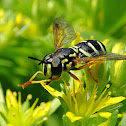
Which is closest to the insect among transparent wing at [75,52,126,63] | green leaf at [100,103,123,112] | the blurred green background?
transparent wing at [75,52,126,63]

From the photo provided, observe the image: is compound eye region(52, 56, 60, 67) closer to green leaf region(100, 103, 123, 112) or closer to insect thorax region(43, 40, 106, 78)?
insect thorax region(43, 40, 106, 78)

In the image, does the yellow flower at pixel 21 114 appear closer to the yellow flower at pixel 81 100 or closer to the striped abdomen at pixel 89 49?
the yellow flower at pixel 81 100

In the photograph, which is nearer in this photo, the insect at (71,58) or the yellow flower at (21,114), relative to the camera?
the insect at (71,58)

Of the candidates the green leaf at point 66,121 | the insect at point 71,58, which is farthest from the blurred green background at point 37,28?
the green leaf at point 66,121

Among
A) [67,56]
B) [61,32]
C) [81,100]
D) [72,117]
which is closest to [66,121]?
[72,117]

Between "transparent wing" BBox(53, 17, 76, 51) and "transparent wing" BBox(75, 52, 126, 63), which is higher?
"transparent wing" BBox(53, 17, 76, 51)

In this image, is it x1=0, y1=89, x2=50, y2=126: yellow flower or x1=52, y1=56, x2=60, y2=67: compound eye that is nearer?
x1=52, y1=56, x2=60, y2=67: compound eye

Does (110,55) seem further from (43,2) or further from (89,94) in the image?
(43,2)

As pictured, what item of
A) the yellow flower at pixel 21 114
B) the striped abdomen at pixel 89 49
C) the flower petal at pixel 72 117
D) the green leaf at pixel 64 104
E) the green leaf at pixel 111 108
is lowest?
the yellow flower at pixel 21 114
